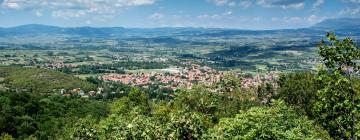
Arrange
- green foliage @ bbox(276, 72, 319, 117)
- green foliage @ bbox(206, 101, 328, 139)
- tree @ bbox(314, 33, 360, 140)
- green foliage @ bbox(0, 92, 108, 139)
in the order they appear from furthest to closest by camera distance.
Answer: green foliage @ bbox(0, 92, 108, 139), green foliage @ bbox(276, 72, 319, 117), green foliage @ bbox(206, 101, 328, 139), tree @ bbox(314, 33, 360, 140)

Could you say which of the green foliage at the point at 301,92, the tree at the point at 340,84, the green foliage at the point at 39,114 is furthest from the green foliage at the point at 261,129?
the green foliage at the point at 39,114

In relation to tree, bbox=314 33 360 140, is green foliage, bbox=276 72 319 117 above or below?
below

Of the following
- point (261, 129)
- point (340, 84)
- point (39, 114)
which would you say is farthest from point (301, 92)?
point (39, 114)

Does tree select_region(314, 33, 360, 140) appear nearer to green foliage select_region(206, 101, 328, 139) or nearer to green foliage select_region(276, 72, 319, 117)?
green foliage select_region(206, 101, 328, 139)

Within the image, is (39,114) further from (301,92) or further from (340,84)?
(340,84)

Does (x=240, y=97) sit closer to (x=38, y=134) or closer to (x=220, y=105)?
(x=220, y=105)

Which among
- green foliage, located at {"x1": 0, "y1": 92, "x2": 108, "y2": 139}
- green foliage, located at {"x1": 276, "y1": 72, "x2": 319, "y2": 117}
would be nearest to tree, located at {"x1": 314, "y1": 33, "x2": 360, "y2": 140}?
green foliage, located at {"x1": 276, "y1": 72, "x2": 319, "y2": 117}

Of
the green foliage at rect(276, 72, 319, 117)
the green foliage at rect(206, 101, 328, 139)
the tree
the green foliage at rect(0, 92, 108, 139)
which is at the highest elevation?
the tree

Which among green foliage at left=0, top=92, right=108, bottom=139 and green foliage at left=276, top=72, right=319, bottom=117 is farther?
green foliage at left=0, top=92, right=108, bottom=139
